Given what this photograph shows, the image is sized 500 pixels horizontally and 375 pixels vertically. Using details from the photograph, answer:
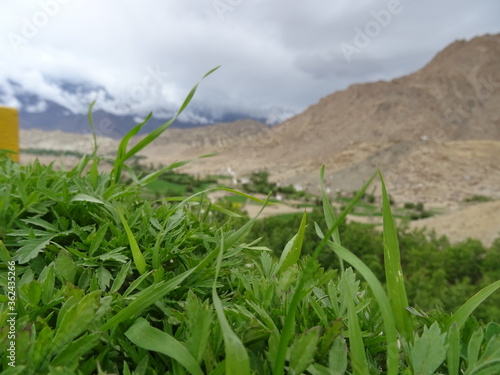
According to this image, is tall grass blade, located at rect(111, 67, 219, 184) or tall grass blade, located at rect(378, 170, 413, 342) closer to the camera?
tall grass blade, located at rect(378, 170, 413, 342)

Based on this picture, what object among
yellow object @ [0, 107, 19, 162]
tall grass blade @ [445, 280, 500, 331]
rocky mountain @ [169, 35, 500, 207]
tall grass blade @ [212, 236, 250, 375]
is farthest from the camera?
rocky mountain @ [169, 35, 500, 207]

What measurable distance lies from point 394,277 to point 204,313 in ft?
0.72

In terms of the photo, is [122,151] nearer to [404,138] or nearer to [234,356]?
[234,356]

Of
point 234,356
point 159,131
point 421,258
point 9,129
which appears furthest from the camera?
point 421,258

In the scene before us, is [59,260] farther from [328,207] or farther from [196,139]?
[196,139]

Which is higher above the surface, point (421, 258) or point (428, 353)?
point (428, 353)

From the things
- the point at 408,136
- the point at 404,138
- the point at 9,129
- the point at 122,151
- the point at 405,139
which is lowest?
the point at 122,151

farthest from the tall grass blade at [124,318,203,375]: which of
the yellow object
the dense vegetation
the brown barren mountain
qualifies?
the brown barren mountain

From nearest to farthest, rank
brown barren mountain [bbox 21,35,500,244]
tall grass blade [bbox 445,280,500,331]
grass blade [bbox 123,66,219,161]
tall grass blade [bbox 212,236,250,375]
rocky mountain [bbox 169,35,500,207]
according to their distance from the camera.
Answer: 1. tall grass blade [bbox 212,236,250,375]
2. tall grass blade [bbox 445,280,500,331]
3. grass blade [bbox 123,66,219,161]
4. brown barren mountain [bbox 21,35,500,244]
5. rocky mountain [bbox 169,35,500,207]

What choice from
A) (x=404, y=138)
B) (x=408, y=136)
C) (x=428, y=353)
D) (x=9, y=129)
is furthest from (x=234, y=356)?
(x=408, y=136)

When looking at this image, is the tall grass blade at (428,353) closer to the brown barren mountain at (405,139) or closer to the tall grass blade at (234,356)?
the tall grass blade at (234,356)

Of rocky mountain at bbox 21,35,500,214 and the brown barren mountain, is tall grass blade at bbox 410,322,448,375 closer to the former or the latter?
the brown barren mountain

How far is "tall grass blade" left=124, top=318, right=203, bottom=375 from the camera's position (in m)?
0.34

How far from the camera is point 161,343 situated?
1.15ft
